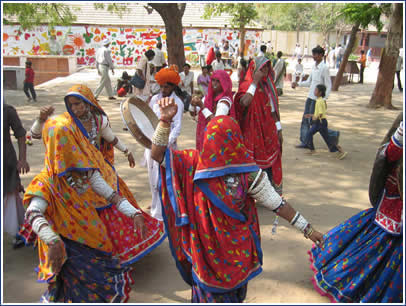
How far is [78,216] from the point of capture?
296cm

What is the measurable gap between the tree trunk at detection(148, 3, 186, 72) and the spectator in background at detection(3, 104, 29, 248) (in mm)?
8304

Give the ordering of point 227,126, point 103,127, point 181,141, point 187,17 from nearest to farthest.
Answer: point 227,126 < point 103,127 < point 181,141 < point 187,17

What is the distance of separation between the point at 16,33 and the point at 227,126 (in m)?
26.9

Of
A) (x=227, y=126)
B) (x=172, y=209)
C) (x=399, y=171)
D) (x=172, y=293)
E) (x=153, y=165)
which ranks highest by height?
(x=227, y=126)

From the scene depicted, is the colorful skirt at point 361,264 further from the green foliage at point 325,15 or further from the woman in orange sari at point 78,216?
the green foliage at point 325,15

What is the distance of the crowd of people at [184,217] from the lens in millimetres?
2391

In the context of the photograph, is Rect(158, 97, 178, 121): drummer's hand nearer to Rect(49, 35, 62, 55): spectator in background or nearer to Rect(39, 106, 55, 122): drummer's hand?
Rect(39, 106, 55, 122): drummer's hand

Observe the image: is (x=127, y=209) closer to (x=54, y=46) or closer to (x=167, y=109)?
(x=167, y=109)

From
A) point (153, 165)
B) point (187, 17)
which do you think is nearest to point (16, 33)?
point (187, 17)

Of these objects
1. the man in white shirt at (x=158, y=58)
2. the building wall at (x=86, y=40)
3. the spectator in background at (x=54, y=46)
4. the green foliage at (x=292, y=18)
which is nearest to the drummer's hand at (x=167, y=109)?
the man in white shirt at (x=158, y=58)

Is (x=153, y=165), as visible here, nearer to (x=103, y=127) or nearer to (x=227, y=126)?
(x=103, y=127)

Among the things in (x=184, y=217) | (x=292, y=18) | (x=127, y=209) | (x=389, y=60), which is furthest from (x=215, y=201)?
(x=292, y=18)

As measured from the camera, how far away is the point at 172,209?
8.20 feet

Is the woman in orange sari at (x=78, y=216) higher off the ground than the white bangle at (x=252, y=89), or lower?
lower
